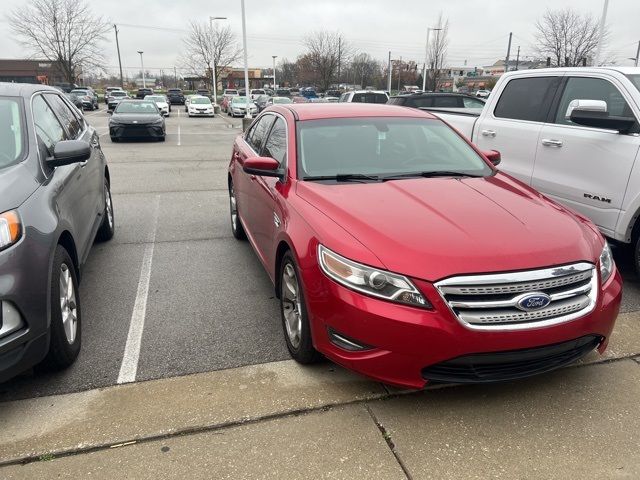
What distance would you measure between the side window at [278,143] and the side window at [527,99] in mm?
2844

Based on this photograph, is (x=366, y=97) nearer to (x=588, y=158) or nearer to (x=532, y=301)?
(x=588, y=158)

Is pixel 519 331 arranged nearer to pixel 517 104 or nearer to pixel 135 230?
pixel 517 104

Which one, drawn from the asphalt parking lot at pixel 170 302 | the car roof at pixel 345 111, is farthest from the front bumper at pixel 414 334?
the car roof at pixel 345 111

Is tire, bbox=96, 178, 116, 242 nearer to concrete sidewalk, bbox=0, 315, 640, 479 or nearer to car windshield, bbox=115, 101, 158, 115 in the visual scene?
concrete sidewalk, bbox=0, 315, 640, 479

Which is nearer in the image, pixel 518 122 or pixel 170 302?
pixel 170 302

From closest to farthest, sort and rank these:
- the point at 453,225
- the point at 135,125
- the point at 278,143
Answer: the point at 453,225
the point at 278,143
the point at 135,125

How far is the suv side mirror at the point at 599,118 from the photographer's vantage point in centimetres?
421

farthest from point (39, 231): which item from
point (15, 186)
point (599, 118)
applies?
point (599, 118)

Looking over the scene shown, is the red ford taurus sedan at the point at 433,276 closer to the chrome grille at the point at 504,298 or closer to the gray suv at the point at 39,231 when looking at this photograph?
the chrome grille at the point at 504,298

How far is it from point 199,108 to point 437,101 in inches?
967

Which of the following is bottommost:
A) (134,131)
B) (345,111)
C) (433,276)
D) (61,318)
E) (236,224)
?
(134,131)

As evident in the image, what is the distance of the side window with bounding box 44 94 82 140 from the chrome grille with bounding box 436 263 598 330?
12.7 feet

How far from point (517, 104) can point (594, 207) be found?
5.56 ft

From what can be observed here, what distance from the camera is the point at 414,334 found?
2.47 m
